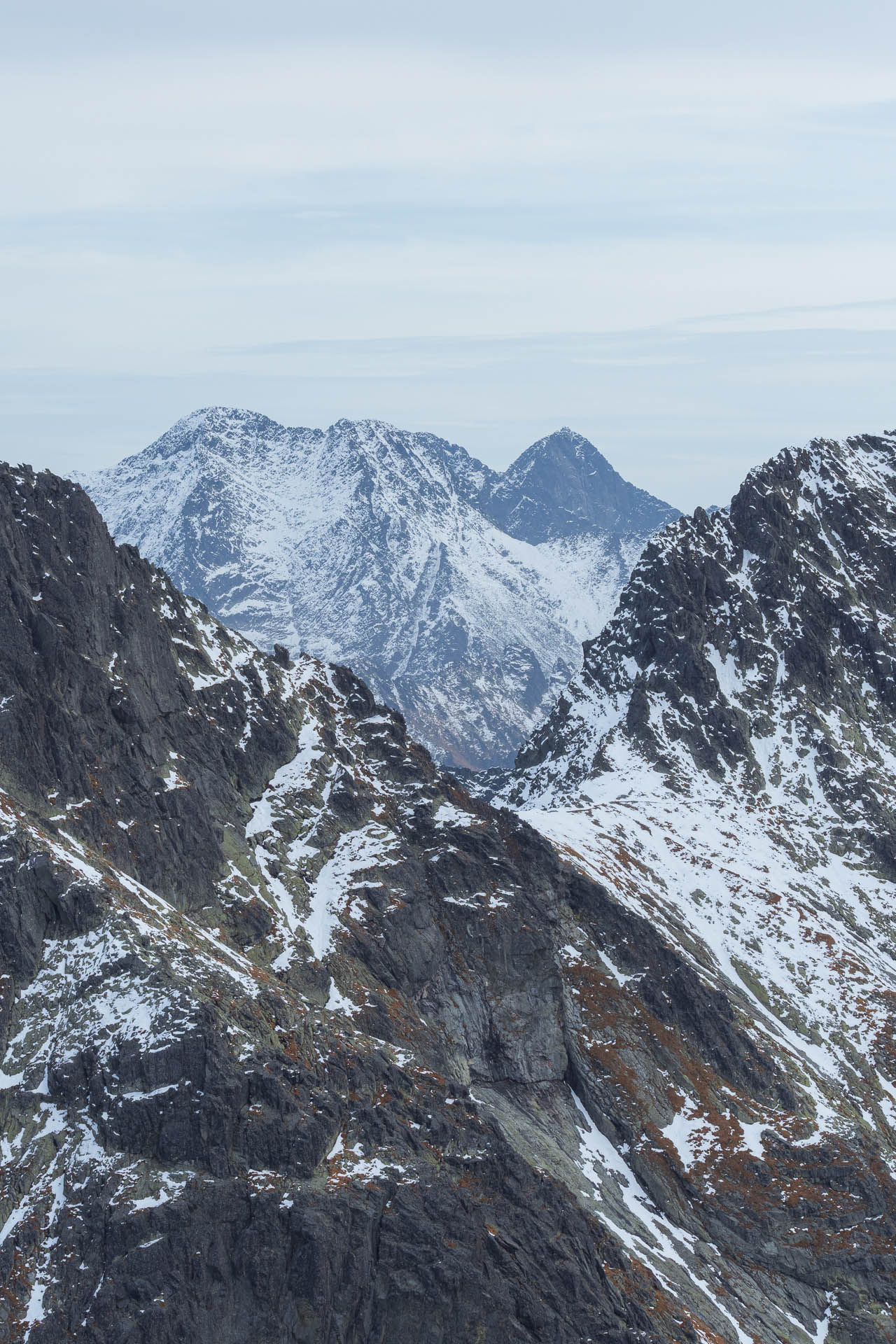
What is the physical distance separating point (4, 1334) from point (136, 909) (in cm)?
3667

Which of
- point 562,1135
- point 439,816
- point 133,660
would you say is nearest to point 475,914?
point 439,816

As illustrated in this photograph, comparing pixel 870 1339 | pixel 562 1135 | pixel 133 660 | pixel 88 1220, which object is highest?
pixel 133 660

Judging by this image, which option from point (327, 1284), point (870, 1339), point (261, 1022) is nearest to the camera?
point (327, 1284)

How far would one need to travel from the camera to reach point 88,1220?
389ft

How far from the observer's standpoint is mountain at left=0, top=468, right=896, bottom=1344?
12250 centimetres

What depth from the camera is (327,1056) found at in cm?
13838

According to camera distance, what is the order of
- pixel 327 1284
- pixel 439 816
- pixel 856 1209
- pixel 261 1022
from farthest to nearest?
pixel 439 816
pixel 856 1209
pixel 261 1022
pixel 327 1284

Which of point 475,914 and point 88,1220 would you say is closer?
point 88,1220

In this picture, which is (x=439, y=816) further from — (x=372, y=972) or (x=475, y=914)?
(x=372, y=972)

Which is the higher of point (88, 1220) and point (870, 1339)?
point (88, 1220)

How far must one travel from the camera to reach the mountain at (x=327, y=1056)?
122 meters

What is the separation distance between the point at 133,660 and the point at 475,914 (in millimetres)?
44574

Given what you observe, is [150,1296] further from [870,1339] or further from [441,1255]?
[870,1339]

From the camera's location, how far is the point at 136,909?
13925 centimetres
